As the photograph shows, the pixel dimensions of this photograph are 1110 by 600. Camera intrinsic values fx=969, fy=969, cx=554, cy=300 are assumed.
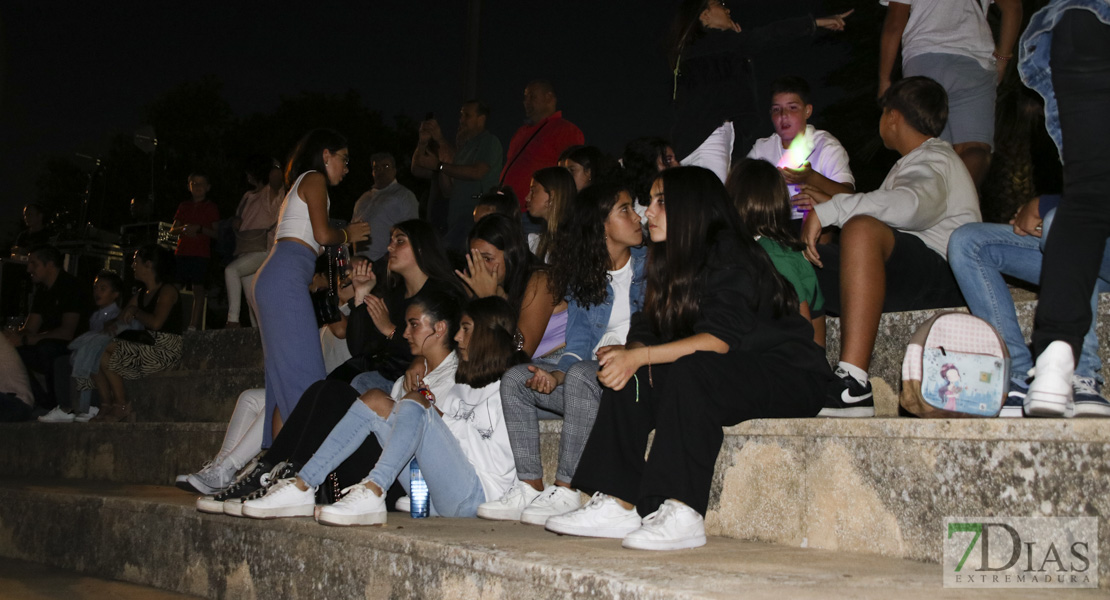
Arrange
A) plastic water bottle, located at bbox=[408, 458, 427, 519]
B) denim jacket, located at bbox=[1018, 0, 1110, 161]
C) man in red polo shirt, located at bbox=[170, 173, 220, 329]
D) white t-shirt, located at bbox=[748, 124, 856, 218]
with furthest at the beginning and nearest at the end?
1. man in red polo shirt, located at bbox=[170, 173, 220, 329]
2. white t-shirt, located at bbox=[748, 124, 856, 218]
3. plastic water bottle, located at bbox=[408, 458, 427, 519]
4. denim jacket, located at bbox=[1018, 0, 1110, 161]

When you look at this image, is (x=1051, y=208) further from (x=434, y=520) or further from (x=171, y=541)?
(x=171, y=541)

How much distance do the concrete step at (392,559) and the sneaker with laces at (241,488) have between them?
0.18 feet

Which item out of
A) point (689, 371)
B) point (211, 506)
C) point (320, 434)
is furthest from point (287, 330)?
point (689, 371)

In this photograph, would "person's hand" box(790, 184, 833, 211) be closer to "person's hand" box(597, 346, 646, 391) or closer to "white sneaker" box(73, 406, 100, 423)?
"person's hand" box(597, 346, 646, 391)

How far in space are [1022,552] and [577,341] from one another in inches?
81.1

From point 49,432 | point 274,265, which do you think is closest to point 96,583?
point 274,265

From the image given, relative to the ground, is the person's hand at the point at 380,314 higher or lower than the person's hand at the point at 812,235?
lower

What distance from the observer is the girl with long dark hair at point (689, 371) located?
8.88 ft

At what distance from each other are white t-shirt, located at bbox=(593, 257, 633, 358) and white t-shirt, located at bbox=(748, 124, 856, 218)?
3.78ft

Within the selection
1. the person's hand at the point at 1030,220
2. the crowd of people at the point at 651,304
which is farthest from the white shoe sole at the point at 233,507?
the person's hand at the point at 1030,220

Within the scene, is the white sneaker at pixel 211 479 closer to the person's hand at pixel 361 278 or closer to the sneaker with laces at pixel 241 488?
the sneaker with laces at pixel 241 488

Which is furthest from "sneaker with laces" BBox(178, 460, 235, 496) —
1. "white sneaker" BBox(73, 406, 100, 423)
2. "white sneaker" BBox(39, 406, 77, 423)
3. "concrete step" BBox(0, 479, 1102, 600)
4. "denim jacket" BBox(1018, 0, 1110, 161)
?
"denim jacket" BBox(1018, 0, 1110, 161)

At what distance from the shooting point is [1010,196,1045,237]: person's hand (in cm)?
307

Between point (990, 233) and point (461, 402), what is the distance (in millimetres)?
2062
